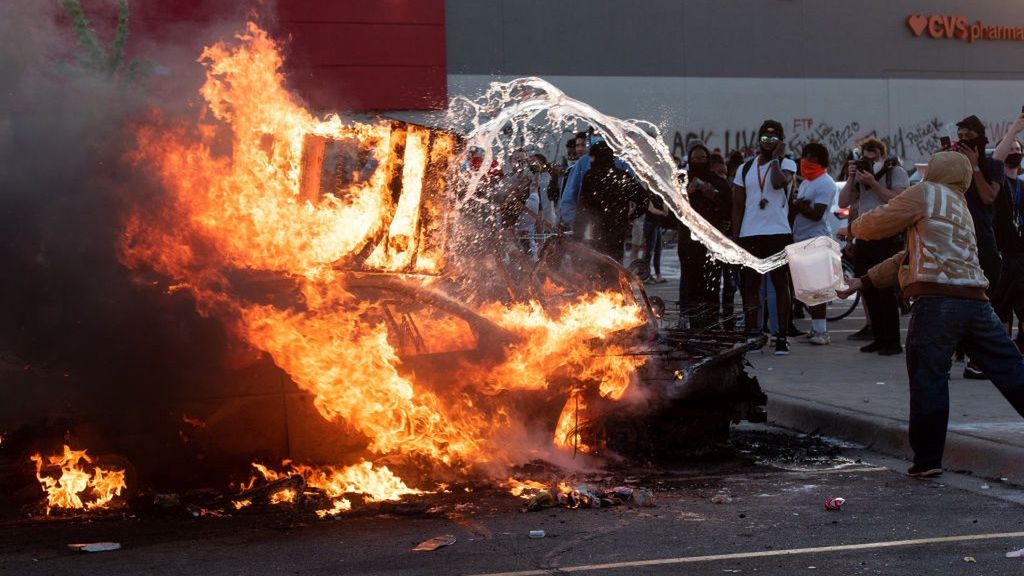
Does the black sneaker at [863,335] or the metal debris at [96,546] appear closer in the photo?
the metal debris at [96,546]

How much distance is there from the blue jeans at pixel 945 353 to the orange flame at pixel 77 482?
13.4 feet

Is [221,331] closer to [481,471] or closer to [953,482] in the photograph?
[481,471]

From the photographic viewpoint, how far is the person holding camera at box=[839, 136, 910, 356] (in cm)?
1094

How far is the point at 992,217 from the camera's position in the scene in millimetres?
9141

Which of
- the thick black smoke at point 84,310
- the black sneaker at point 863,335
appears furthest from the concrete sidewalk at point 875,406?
the thick black smoke at point 84,310

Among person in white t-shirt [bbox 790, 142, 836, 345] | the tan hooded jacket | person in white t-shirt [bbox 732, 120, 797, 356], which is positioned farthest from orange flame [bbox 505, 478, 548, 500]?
person in white t-shirt [bbox 790, 142, 836, 345]

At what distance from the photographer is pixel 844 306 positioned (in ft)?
48.8

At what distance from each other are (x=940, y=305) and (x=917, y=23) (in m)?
25.8

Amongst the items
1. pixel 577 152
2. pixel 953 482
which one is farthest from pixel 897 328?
pixel 953 482

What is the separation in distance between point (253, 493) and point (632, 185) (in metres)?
6.03

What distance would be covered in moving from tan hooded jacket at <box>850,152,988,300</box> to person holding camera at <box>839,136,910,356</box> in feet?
12.9

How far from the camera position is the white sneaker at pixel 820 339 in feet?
39.2

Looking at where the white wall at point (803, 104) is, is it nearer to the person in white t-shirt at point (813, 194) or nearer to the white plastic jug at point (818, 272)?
the person in white t-shirt at point (813, 194)

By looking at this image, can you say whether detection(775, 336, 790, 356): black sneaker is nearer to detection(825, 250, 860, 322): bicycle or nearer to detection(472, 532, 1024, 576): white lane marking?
detection(825, 250, 860, 322): bicycle
